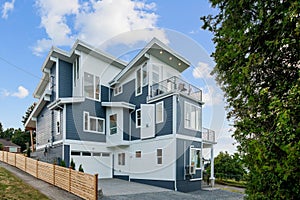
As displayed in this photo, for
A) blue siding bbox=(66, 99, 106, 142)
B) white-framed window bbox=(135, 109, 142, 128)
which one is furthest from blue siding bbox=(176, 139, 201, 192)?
blue siding bbox=(66, 99, 106, 142)

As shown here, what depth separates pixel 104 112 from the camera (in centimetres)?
1670

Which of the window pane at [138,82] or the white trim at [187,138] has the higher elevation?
the window pane at [138,82]

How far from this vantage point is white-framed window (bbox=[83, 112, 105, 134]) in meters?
15.3

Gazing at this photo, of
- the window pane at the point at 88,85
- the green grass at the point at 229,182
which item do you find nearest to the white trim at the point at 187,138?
the green grass at the point at 229,182

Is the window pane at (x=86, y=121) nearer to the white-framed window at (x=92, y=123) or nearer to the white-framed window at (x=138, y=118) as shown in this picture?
the white-framed window at (x=92, y=123)

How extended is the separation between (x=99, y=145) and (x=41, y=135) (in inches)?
216

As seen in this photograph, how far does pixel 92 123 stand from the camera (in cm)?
1583

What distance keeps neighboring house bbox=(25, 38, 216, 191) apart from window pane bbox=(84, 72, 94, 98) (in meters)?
0.02

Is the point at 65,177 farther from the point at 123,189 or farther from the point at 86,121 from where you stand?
the point at 86,121

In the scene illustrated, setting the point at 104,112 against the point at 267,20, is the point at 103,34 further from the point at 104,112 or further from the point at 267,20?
the point at 267,20

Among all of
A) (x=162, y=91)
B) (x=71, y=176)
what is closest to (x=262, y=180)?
(x=71, y=176)

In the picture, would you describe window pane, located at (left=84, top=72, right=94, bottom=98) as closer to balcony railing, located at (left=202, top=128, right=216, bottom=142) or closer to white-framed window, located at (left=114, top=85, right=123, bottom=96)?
white-framed window, located at (left=114, top=85, right=123, bottom=96)

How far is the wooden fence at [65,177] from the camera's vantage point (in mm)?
7544

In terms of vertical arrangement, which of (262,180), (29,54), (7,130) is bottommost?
(7,130)
